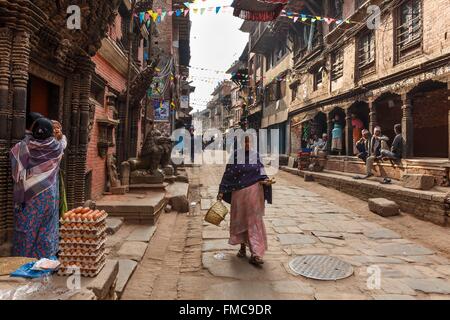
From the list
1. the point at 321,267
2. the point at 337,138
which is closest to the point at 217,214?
the point at 321,267

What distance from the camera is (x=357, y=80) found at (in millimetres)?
13477

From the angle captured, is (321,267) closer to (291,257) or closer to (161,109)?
Result: (291,257)

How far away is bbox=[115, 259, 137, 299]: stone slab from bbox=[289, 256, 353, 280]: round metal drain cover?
2.16 meters

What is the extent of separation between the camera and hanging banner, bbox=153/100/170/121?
1670 centimetres

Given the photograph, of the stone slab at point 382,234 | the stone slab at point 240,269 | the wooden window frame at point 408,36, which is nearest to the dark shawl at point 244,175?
the stone slab at point 240,269

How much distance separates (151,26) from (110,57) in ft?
20.1

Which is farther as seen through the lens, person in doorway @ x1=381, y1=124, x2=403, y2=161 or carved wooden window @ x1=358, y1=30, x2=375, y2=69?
carved wooden window @ x1=358, y1=30, x2=375, y2=69

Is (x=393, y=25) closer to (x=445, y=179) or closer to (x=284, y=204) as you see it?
(x=445, y=179)

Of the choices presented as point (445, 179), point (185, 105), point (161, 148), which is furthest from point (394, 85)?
point (185, 105)

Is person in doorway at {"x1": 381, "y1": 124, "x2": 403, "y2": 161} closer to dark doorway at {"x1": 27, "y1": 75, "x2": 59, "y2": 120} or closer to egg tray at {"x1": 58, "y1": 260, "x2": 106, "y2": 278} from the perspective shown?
dark doorway at {"x1": 27, "y1": 75, "x2": 59, "y2": 120}

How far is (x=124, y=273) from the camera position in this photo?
12.3 feet

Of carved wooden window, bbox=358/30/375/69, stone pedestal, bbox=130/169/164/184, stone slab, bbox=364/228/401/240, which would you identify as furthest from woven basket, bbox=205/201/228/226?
carved wooden window, bbox=358/30/375/69

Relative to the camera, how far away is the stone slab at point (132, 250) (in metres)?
4.37

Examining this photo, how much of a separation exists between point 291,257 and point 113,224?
316 centimetres
